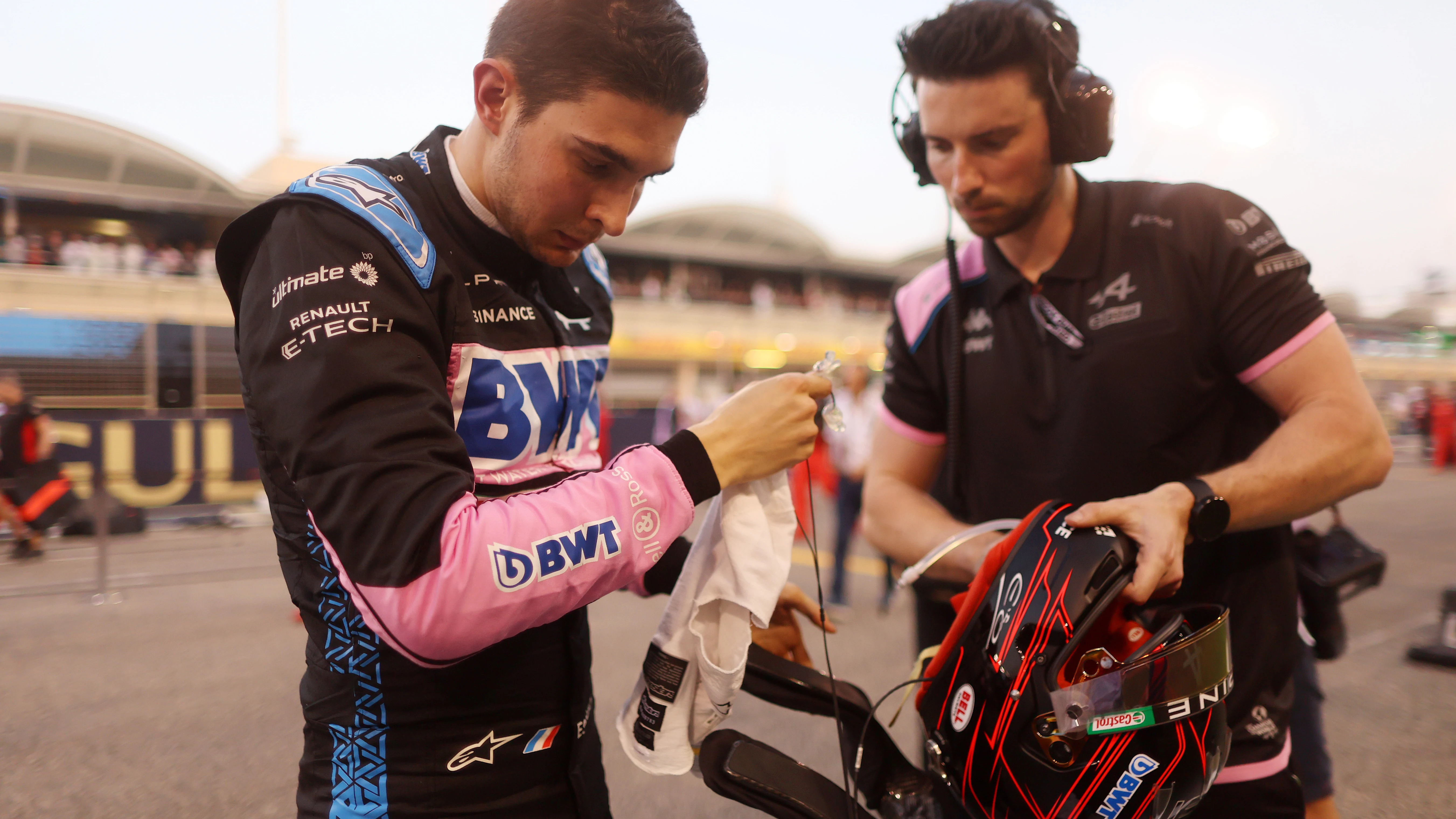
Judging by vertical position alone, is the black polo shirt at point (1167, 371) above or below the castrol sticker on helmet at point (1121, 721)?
above

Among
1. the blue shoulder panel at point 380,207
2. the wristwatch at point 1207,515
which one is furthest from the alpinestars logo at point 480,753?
the wristwatch at point 1207,515

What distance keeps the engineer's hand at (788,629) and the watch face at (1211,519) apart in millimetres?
580

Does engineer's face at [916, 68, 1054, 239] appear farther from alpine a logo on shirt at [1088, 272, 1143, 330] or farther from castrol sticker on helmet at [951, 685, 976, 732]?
castrol sticker on helmet at [951, 685, 976, 732]

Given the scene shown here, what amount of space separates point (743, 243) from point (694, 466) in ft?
120

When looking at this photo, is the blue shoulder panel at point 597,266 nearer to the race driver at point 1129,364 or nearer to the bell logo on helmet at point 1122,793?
the race driver at point 1129,364

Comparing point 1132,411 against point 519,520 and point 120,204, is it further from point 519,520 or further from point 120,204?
point 120,204

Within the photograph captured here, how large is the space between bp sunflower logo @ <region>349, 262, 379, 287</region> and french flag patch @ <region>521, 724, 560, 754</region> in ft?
2.17

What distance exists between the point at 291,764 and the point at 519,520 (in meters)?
3.30

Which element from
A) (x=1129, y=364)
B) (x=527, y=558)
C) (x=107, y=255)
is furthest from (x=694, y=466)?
(x=107, y=255)

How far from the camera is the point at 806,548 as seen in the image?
887 centimetres

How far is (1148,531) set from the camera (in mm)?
1085

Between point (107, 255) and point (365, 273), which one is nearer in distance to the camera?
point (365, 273)

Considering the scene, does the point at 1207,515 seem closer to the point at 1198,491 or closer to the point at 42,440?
the point at 1198,491

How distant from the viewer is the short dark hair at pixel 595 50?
106 centimetres
